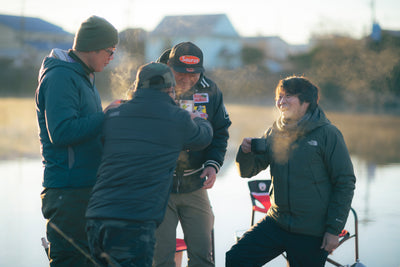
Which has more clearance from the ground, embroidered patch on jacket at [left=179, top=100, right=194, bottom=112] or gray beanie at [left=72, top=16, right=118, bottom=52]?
gray beanie at [left=72, top=16, right=118, bottom=52]

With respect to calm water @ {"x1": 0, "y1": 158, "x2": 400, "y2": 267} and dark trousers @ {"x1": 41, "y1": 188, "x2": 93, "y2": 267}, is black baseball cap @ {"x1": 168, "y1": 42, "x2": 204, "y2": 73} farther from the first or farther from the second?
calm water @ {"x1": 0, "y1": 158, "x2": 400, "y2": 267}

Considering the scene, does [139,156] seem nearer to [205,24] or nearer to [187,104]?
[187,104]

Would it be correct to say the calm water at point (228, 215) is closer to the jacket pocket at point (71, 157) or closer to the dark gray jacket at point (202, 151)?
the dark gray jacket at point (202, 151)

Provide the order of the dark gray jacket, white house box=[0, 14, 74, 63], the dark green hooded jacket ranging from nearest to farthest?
the dark green hooded jacket, the dark gray jacket, white house box=[0, 14, 74, 63]

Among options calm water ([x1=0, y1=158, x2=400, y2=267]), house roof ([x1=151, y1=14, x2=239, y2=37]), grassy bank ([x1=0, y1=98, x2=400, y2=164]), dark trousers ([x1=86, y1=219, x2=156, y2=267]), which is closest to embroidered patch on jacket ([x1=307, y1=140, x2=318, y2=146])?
Result: dark trousers ([x1=86, y1=219, x2=156, y2=267])

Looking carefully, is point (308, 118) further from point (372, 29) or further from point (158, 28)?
point (158, 28)

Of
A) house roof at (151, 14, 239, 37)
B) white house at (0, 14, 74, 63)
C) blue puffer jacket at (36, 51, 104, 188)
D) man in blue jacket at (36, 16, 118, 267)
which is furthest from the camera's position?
white house at (0, 14, 74, 63)

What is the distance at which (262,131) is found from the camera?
14.5 metres

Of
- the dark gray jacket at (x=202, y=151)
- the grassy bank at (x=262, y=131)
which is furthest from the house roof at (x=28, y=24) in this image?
the dark gray jacket at (x=202, y=151)

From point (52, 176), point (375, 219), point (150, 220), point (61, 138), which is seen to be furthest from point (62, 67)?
point (375, 219)

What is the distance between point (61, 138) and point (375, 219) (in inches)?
192

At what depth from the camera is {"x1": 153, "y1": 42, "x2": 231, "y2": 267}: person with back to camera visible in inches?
128

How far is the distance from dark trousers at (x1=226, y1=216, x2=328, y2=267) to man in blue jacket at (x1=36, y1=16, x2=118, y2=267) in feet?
3.67

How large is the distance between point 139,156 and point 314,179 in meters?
1.33
